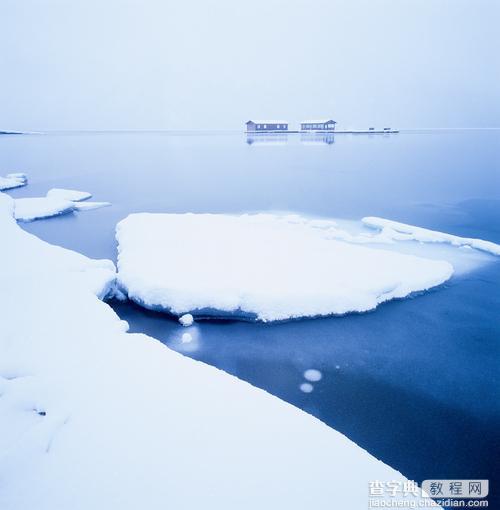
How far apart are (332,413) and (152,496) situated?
7.97 ft

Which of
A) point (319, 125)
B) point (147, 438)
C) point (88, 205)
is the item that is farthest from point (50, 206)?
point (319, 125)

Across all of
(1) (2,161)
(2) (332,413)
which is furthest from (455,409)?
(1) (2,161)

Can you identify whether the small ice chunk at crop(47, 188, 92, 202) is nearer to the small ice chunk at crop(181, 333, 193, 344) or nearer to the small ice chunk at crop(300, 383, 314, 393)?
the small ice chunk at crop(181, 333, 193, 344)

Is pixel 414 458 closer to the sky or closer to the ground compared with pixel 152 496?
closer to the ground

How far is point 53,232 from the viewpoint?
456 inches

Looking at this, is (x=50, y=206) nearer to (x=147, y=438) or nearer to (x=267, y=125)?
(x=147, y=438)

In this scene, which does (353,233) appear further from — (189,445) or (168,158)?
(168,158)

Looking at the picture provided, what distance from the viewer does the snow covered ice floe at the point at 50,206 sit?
12.9 meters

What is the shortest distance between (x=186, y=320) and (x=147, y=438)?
308cm

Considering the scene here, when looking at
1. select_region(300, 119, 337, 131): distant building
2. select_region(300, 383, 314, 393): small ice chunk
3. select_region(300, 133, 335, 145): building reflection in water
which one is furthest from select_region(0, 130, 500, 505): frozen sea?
select_region(300, 119, 337, 131): distant building

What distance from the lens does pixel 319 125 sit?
67.2 meters

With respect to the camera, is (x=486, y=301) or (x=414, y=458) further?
(x=486, y=301)

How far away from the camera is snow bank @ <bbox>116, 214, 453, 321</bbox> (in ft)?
19.8

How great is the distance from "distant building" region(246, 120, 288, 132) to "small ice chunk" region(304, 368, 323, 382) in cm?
6407
